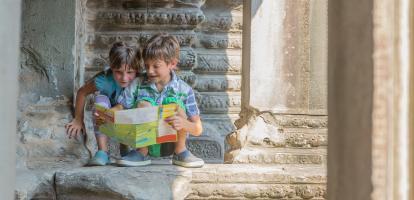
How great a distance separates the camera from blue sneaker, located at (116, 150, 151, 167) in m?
3.56

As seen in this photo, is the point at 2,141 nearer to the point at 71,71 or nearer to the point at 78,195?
the point at 78,195

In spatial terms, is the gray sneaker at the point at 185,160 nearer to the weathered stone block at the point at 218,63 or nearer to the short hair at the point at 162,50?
the short hair at the point at 162,50

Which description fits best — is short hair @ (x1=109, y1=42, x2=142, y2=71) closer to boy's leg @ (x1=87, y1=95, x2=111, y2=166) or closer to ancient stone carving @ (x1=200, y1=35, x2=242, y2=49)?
boy's leg @ (x1=87, y1=95, x2=111, y2=166)

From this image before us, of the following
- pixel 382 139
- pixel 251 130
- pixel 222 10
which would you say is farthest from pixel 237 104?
pixel 382 139

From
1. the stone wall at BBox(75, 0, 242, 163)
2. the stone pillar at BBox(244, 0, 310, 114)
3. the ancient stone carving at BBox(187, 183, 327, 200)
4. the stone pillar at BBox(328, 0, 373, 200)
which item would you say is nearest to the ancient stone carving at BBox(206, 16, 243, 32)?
the stone wall at BBox(75, 0, 242, 163)

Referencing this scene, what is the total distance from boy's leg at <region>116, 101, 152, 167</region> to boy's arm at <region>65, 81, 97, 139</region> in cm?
38

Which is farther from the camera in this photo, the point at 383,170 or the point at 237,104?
the point at 237,104

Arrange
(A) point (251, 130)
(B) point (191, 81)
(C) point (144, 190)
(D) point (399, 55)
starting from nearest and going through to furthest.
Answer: (D) point (399, 55) < (C) point (144, 190) < (A) point (251, 130) < (B) point (191, 81)

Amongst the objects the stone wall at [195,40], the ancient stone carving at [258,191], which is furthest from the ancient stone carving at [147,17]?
the ancient stone carving at [258,191]

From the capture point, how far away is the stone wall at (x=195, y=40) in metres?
5.00

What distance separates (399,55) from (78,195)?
7.97ft

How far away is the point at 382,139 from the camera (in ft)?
4.13

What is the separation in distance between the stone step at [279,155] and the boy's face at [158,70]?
2.25 feet

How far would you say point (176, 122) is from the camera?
11.6 ft
